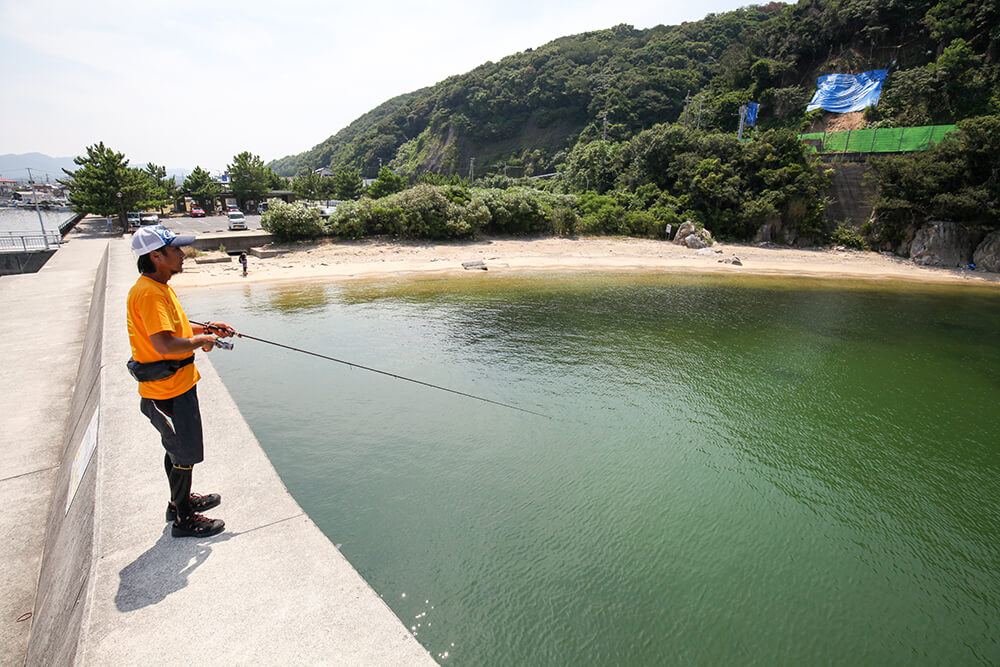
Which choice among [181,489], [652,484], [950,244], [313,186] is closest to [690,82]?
[950,244]

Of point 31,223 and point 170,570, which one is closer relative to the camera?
point 170,570

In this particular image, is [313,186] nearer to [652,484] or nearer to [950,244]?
[950,244]

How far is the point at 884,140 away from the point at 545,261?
84.4 ft

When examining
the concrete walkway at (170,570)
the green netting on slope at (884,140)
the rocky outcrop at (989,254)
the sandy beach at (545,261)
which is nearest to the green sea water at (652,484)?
the concrete walkway at (170,570)

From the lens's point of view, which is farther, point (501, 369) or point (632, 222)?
point (632, 222)

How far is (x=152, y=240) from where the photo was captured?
340 cm

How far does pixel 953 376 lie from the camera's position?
12.2 m

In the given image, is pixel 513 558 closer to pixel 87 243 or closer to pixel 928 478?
pixel 928 478

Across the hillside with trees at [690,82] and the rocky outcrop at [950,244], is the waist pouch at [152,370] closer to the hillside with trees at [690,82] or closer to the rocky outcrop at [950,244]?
the rocky outcrop at [950,244]

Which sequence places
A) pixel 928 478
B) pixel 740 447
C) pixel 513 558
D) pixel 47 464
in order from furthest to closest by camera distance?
pixel 740 447
pixel 928 478
pixel 513 558
pixel 47 464

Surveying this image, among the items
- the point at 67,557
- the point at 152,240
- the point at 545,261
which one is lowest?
the point at 67,557

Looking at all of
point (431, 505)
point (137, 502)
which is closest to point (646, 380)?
point (431, 505)

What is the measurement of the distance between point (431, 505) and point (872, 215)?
3769cm

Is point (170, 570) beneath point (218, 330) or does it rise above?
beneath
